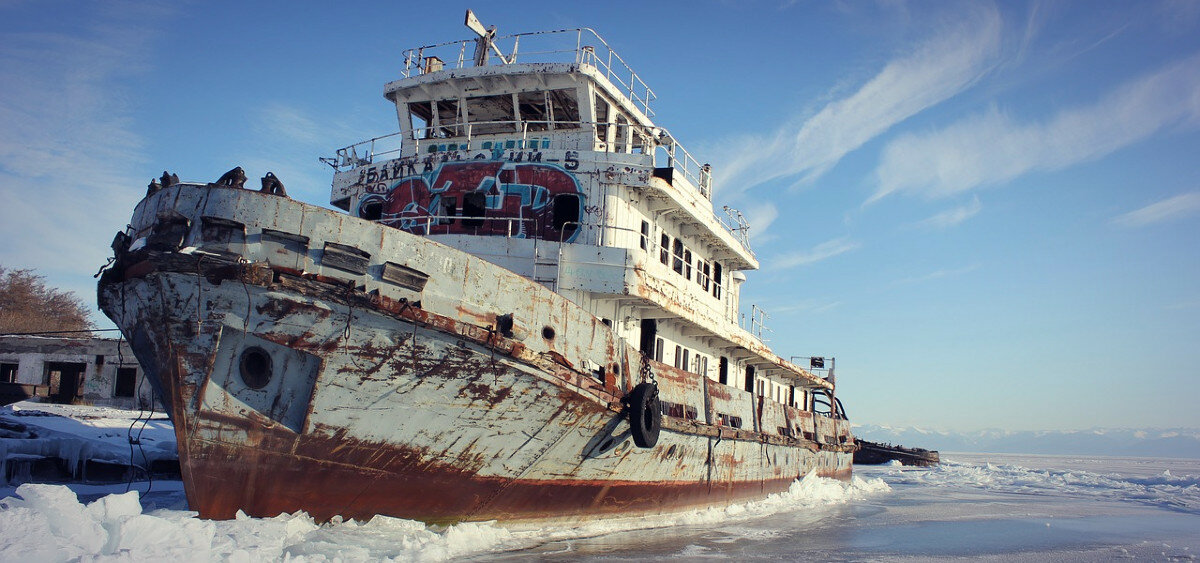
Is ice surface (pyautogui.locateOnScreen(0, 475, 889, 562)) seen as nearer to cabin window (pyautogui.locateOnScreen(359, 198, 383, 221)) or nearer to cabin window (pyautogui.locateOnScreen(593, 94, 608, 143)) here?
cabin window (pyautogui.locateOnScreen(359, 198, 383, 221))

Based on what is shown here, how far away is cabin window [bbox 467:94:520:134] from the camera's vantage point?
546 inches

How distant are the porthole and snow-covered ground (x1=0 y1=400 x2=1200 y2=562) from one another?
1.36 metres

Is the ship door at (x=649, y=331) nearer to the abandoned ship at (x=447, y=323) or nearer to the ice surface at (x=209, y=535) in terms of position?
the abandoned ship at (x=447, y=323)

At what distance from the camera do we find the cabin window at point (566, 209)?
1183 centimetres

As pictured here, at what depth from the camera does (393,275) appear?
8.16 meters

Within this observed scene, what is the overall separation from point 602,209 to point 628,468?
3.79m

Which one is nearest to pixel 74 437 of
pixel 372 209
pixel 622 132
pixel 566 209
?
pixel 372 209

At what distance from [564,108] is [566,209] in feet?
8.78

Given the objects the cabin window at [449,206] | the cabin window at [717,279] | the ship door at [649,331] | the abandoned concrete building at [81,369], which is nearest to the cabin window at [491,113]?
the cabin window at [449,206]

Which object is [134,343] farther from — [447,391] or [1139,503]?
[1139,503]

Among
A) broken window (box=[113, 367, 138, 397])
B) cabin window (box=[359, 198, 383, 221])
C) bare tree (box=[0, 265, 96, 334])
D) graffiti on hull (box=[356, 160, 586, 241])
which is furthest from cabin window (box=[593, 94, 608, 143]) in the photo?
bare tree (box=[0, 265, 96, 334])

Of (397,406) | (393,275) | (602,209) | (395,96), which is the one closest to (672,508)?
(602,209)

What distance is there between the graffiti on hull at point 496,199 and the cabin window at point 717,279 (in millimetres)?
5632

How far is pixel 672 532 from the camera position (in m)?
11.8
